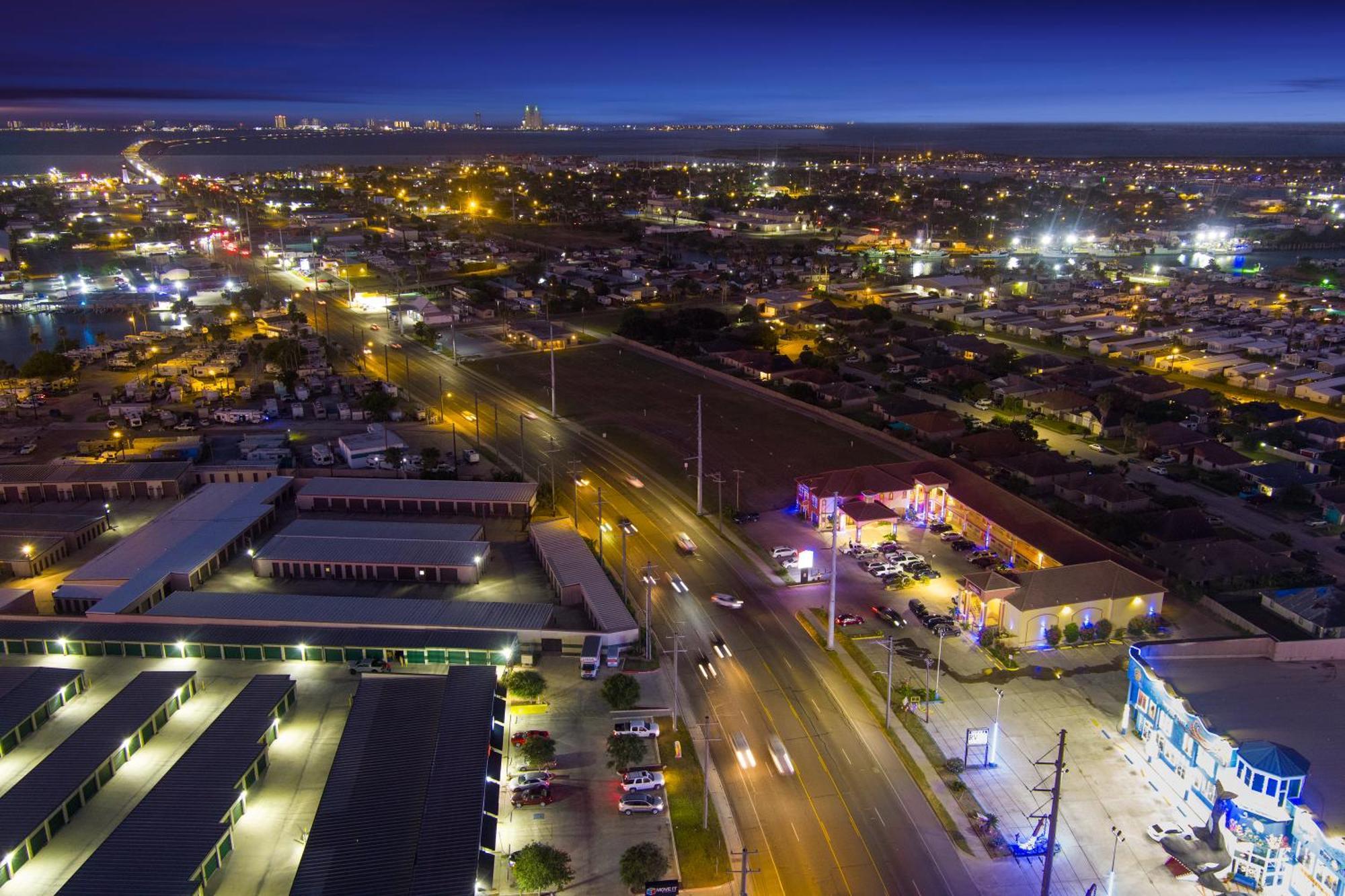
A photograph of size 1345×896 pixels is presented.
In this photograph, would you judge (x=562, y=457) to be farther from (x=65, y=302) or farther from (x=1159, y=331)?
(x=65, y=302)

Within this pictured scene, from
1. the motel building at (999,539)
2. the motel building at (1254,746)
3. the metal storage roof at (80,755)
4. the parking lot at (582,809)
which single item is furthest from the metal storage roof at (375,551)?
the motel building at (1254,746)

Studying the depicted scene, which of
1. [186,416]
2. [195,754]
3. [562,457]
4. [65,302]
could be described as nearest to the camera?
[195,754]

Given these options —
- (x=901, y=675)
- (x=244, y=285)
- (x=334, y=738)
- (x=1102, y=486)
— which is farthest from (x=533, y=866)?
(x=244, y=285)

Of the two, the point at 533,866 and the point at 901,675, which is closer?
the point at 533,866

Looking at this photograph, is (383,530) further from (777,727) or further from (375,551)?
(777,727)

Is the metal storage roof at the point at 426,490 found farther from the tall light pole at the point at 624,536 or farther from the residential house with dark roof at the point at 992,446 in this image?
the residential house with dark roof at the point at 992,446

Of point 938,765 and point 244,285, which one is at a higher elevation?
point 244,285
